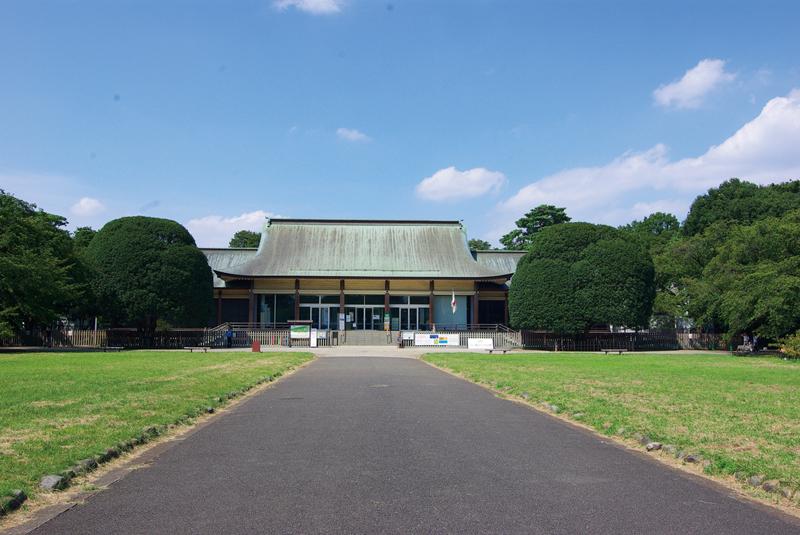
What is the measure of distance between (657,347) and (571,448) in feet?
139

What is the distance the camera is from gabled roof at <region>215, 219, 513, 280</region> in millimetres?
53781

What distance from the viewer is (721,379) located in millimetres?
19078

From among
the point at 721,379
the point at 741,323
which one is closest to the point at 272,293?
the point at 741,323

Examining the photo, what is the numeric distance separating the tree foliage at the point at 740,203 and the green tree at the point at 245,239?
62078 mm

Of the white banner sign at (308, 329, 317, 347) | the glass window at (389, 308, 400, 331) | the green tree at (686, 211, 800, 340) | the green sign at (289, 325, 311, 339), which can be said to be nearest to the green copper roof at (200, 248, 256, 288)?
the glass window at (389, 308, 400, 331)

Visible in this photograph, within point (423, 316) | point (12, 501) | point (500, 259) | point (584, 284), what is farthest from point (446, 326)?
point (12, 501)

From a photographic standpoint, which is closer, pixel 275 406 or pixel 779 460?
pixel 779 460

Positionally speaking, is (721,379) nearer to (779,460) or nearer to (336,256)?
(779,460)

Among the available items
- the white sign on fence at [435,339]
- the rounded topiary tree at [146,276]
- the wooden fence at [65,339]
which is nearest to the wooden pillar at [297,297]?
the rounded topiary tree at [146,276]

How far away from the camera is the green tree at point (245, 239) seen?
331 feet

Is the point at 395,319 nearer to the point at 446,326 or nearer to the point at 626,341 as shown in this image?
the point at 446,326

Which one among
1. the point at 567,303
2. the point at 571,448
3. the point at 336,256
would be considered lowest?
the point at 571,448

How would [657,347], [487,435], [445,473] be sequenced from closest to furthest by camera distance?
[445,473]
[487,435]
[657,347]

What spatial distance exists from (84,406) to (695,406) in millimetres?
11660
